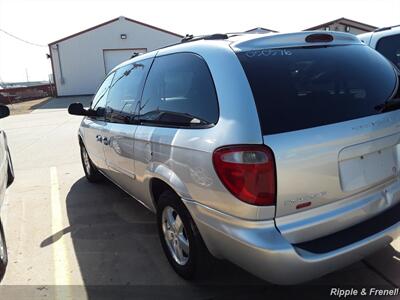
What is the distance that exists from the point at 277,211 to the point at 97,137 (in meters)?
2.99

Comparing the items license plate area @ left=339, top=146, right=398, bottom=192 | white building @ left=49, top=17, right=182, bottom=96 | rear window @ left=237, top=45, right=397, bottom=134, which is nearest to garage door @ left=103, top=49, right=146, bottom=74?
white building @ left=49, top=17, right=182, bottom=96

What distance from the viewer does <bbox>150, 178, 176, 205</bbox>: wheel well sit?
3.33 metres

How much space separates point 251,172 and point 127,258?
1.92 metres

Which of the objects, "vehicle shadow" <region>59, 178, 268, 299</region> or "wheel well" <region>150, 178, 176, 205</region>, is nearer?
"vehicle shadow" <region>59, 178, 268, 299</region>

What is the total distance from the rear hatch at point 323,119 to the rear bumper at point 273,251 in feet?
0.61

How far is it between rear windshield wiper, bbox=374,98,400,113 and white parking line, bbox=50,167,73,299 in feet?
8.91

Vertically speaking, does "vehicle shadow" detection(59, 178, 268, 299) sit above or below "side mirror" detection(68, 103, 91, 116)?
below

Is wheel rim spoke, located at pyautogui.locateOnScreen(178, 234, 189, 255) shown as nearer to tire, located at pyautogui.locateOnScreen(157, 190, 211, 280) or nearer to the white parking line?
tire, located at pyautogui.locateOnScreen(157, 190, 211, 280)

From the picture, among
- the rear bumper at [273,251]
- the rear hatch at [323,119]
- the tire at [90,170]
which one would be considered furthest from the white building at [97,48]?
the rear bumper at [273,251]

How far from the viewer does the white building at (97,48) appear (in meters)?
31.0

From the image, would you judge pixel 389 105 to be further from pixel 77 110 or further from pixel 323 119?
pixel 77 110

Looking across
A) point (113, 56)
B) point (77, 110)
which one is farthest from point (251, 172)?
point (113, 56)

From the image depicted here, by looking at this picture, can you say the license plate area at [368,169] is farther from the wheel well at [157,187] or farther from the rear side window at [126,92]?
the rear side window at [126,92]

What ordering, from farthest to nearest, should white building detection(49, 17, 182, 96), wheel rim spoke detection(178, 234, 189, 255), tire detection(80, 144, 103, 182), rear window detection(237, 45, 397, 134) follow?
white building detection(49, 17, 182, 96), tire detection(80, 144, 103, 182), wheel rim spoke detection(178, 234, 189, 255), rear window detection(237, 45, 397, 134)
